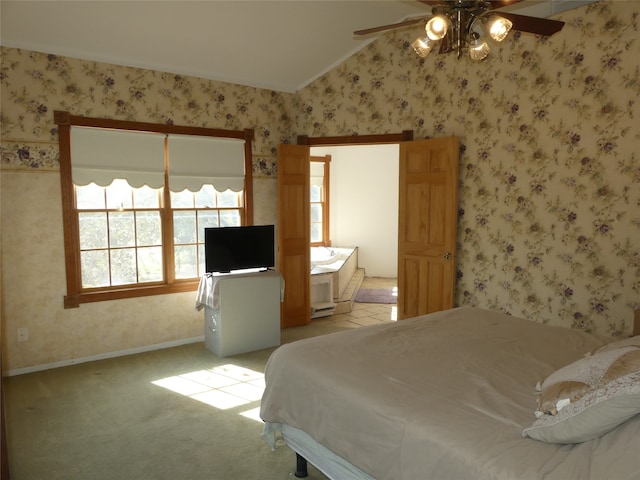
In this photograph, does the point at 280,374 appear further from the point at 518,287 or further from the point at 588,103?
A: the point at 588,103

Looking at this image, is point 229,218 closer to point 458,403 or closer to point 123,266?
point 123,266

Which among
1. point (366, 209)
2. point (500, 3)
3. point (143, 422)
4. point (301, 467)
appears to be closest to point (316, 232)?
point (366, 209)

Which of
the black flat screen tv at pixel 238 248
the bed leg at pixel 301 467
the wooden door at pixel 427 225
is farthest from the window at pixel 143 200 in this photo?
the bed leg at pixel 301 467

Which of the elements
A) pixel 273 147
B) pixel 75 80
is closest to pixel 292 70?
pixel 273 147

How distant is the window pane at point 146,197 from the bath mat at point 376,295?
3.32 meters

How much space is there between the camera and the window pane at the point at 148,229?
15.2 ft

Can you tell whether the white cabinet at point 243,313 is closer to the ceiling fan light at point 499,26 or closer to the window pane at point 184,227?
the window pane at point 184,227

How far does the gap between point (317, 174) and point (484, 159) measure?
15.3ft

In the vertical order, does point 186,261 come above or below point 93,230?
below

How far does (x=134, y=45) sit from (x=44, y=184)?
1.47 metres

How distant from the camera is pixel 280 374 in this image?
243 centimetres

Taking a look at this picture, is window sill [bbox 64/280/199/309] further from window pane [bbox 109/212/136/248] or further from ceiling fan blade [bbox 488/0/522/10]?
ceiling fan blade [bbox 488/0/522/10]

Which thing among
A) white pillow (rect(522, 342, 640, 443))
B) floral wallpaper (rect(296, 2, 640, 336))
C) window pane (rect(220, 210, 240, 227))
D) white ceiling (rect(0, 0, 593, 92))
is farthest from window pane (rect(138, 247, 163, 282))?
white pillow (rect(522, 342, 640, 443))

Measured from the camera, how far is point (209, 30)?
4133 mm
